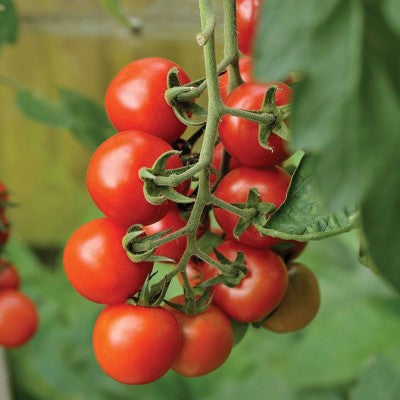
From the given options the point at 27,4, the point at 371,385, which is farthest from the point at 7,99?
the point at 371,385

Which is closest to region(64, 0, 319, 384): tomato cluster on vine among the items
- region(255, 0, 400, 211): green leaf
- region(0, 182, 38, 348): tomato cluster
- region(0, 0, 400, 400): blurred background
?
region(255, 0, 400, 211): green leaf

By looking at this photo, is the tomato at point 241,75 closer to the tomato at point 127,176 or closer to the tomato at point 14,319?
the tomato at point 127,176

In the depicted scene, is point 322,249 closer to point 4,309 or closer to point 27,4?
point 27,4

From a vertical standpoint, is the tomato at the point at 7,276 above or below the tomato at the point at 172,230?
below

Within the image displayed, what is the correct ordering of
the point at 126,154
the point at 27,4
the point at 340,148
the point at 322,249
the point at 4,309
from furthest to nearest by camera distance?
1. the point at 27,4
2. the point at 322,249
3. the point at 4,309
4. the point at 126,154
5. the point at 340,148

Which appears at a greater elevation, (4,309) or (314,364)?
(4,309)

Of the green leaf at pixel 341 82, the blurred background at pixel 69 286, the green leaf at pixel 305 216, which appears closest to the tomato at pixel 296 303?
the green leaf at pixel 305 216

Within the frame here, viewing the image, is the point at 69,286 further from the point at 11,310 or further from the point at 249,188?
the point at 249,188
